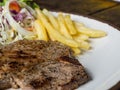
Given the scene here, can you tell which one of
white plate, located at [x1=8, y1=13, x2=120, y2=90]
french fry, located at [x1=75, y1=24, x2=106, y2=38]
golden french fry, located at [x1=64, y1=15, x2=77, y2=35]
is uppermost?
golden french fry, located at [x1=64, y1=15, x2=77, y2=35]

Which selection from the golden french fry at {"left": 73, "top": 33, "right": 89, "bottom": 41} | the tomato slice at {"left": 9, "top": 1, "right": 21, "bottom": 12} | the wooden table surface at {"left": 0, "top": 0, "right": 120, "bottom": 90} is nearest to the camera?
the golden french fry at {"left": 73, "top": 33, "right": 89, "bottom": 41}

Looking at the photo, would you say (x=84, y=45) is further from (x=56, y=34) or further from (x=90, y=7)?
(x=90, y=7)

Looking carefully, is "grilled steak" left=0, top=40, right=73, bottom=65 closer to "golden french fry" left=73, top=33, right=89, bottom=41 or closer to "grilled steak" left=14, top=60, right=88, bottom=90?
"grilled steak" left=14, top=60, right=88, bottom=90

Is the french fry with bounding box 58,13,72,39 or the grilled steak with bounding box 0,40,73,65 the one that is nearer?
the grilled steak with bounding box 0,40,73,65

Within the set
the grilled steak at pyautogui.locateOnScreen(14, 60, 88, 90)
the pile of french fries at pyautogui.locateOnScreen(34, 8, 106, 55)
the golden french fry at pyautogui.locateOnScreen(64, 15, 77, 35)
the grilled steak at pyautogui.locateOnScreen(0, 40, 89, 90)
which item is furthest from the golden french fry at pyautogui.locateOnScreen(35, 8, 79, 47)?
the grilled steak at pyautogui.locateOnScreen(14, 60, 88, 90)

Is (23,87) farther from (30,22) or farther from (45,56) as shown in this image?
(30,22)

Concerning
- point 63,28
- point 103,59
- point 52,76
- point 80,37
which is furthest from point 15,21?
point 52,76

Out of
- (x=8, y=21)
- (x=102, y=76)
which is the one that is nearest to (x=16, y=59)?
(x=102, y=76)
